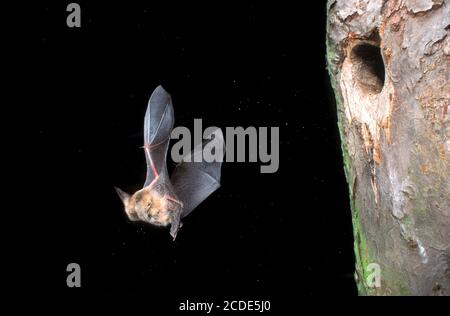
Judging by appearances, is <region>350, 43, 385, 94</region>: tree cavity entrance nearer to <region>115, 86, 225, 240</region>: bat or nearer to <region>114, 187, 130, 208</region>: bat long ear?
<region>115, 86, 225, 240</region>: bat

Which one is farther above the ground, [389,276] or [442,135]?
[442,135]

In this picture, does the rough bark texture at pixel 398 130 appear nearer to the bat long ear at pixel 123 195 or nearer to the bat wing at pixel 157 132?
the bat wing at pixel 157 132

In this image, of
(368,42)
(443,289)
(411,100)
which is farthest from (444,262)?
(368,42)

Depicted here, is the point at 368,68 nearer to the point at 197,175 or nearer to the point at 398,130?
the point at 398,130

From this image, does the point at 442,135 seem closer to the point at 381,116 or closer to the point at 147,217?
the point at 381,116

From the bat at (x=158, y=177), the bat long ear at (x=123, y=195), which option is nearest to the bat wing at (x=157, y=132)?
the bat at (x=158, y=177)

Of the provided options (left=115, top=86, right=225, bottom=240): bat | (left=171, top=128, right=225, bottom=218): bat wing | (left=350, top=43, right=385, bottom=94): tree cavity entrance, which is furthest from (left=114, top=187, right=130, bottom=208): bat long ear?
(left=350, top=43, right=385, bottom=94): tree cavity entrance

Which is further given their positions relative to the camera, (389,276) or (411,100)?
(389,276)
